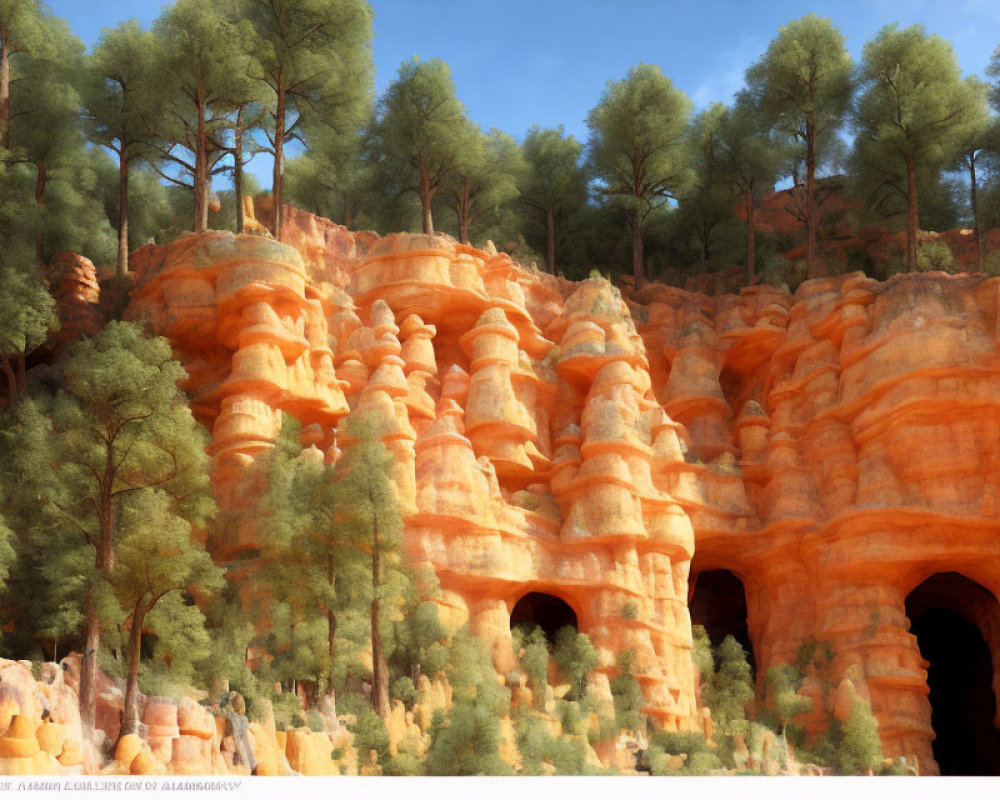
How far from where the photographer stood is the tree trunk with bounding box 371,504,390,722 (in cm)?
1672

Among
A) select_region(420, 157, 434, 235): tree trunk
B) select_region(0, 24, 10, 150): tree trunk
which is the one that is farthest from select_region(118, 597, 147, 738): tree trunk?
select_region(420, 157, 434, 235): tree trunk

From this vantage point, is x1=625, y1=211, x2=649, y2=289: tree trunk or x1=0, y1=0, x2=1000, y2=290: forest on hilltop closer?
x1=0, y1=0, x2=1000, y2=290: forest on hilltop

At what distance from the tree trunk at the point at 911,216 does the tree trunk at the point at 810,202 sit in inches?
85.7

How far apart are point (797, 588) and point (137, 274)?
1510cm

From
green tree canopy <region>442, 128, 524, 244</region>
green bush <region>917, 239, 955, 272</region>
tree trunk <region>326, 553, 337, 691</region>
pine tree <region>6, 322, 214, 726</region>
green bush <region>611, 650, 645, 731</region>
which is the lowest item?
green bush <region>611, 650, 645, 731</region>

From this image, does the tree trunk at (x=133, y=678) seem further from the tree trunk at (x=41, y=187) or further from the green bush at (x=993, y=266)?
the green bush at (x=993, y=266)

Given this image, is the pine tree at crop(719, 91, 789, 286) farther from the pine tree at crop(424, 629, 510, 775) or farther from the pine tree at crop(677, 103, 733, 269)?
the pine tree at crop(424, 629, 510, 775)

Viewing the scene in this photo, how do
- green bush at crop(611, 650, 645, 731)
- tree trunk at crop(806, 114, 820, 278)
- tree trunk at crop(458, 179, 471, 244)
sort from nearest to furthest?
1. green bush at crop(611, 650, 645, 731)
2. tree trunk at crop(806, 114, 820, 278)
3. tree trunk at crop(458, 179, 471, 244)

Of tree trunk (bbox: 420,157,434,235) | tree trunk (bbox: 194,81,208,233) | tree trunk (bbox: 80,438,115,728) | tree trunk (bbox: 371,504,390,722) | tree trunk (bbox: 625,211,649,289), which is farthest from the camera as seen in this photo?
tree trunk (bbox: 625,211,649,289)

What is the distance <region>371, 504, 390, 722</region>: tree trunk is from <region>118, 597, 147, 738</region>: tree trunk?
370 cm

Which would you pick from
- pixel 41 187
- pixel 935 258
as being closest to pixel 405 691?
pixel 41 187

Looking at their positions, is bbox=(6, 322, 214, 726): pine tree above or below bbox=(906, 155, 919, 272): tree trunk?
below
